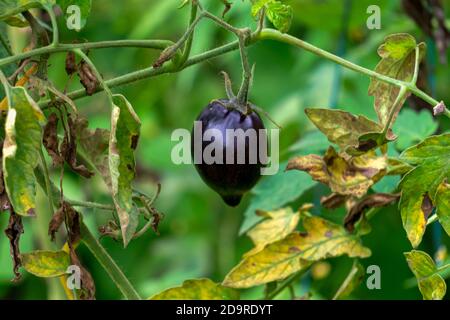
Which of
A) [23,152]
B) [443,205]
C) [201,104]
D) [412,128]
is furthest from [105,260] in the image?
[201,104]

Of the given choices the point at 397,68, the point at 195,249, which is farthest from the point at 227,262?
the point at 397,68

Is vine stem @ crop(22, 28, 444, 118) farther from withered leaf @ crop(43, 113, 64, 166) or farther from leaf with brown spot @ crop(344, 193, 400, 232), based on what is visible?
leaf with brown spot @ crop(344, 193, 400, 232)

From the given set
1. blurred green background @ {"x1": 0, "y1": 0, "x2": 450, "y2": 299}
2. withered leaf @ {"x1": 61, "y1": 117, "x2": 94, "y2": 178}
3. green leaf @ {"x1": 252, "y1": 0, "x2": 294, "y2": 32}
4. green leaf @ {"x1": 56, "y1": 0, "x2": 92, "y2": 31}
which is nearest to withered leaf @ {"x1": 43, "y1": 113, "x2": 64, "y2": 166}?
withered leaf @ {"x1": 61, "y1": 117, "x2": 94, "y2": 178}

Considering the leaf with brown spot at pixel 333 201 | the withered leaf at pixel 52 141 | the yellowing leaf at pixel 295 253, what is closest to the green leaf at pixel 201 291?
the yellowing leaf at pixel 295 253

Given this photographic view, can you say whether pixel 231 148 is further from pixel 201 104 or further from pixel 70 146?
pixel 201 104

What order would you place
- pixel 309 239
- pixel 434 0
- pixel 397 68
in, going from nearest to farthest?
1. pixel 397 68
2. pixel 309 239
3. pixel 434 0
